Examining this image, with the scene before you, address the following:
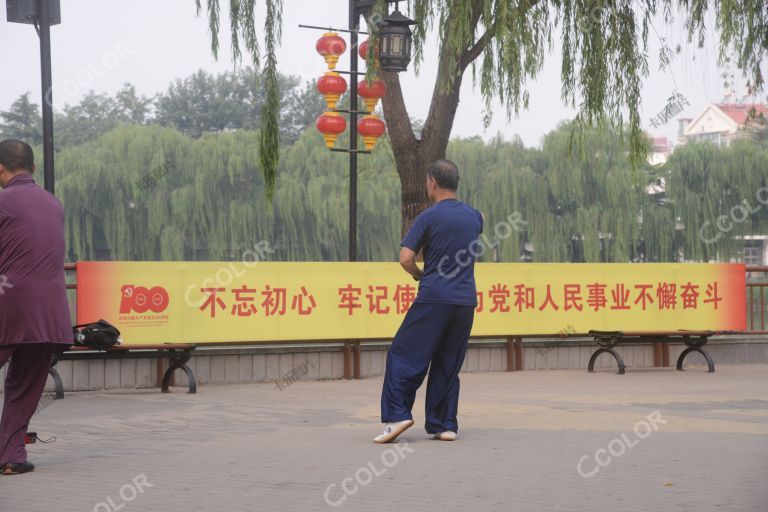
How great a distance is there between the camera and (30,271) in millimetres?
6785

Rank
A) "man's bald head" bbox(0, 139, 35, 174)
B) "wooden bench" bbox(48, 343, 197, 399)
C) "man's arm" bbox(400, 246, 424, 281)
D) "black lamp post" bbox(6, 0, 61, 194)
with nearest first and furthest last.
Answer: "man's bald head" bbox(0, 139, 35, 174) → "man's arm" bbox(400, 246, 424, 281) → "wooden bench" bbox(48, 343, 197, 399) → "black lamp post" bbox(6, 0, 61, 194)

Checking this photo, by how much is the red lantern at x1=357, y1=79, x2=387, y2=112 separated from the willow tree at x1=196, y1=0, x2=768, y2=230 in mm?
366

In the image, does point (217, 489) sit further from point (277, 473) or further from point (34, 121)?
point (34, 121)

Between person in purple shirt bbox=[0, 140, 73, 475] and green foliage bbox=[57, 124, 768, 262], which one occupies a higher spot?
green foliage bbox=[57, 124, 768, 262]

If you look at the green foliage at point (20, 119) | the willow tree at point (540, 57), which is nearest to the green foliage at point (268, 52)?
the willow tree at point (540, 57)

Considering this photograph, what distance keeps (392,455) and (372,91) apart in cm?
982

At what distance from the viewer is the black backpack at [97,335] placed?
35.1 feet

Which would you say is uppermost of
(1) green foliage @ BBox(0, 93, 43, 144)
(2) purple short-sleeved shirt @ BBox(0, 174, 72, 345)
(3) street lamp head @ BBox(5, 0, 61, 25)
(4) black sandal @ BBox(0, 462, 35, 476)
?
(1) green foliage @ BBox(0, 93, 43, 144)

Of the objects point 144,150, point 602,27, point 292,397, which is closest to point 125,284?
point 292,397

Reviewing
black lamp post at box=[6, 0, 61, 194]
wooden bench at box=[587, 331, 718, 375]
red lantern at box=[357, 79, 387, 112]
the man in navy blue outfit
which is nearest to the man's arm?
the man in navy blue outfit

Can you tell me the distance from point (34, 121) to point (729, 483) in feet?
247

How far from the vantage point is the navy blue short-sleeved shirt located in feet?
26.3

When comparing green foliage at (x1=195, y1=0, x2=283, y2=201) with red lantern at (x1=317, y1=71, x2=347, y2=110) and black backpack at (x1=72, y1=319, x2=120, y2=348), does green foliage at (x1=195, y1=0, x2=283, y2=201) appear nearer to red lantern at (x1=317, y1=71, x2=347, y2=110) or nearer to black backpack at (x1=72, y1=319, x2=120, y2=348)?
red lantern at (x1=317, y1=71, x2=347, y2=110)

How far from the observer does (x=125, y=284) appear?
12617mm
